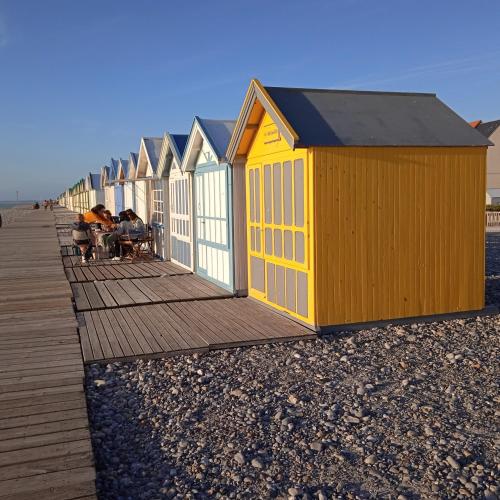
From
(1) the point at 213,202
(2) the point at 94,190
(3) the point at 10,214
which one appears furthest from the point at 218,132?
(3) the point at 10,214

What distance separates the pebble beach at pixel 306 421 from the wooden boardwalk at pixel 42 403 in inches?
6.8

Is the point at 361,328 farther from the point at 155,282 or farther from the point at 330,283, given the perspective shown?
the point at 155,282

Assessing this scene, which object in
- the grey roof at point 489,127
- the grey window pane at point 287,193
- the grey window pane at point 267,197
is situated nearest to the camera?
the grey window pane at point 287,193

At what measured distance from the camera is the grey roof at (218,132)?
9.70 meters

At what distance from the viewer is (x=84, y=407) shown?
4.49 meters

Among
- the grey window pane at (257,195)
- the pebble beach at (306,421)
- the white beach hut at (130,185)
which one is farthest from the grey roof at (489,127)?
the pebble beach at (306,421)

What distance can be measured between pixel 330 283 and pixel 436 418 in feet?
8.51

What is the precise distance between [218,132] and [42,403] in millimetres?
6575

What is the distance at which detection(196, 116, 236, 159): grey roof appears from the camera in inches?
382

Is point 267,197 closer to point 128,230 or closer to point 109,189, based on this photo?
point 128,230

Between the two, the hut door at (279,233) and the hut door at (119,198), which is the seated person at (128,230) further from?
the hut door at (119,198)

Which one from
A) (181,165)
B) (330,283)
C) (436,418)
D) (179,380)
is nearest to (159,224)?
(181,165)

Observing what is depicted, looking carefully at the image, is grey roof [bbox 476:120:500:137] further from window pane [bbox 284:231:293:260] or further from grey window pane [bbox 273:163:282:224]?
window pane [bbox 284:231:293:260]

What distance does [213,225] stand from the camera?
33.8 ft
